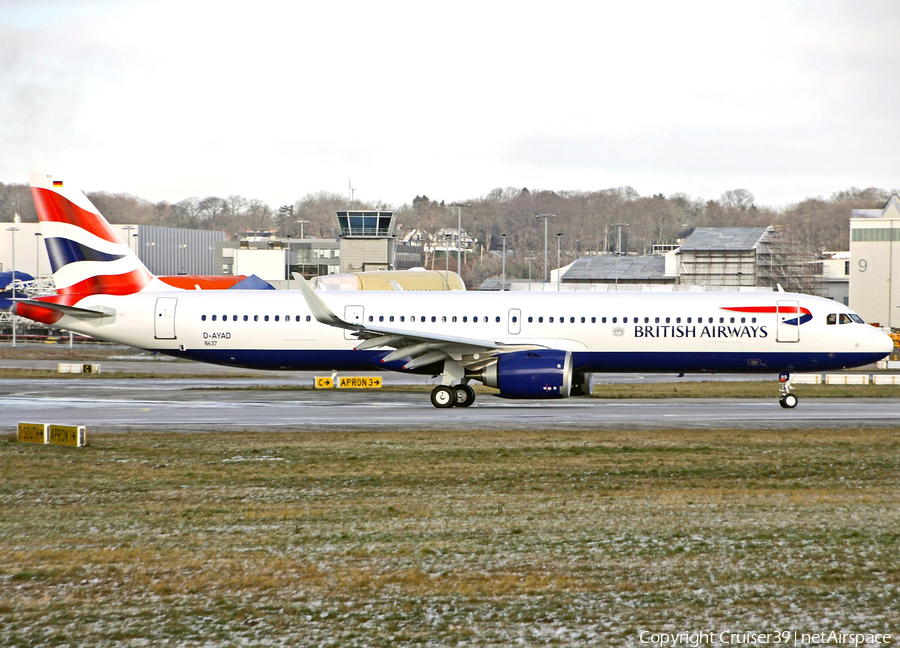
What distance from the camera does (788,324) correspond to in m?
31.1

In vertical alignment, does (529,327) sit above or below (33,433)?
above

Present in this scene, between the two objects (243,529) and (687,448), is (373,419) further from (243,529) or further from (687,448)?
(243,529)

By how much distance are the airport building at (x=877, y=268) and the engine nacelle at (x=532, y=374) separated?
248 feet

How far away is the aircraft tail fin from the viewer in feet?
110

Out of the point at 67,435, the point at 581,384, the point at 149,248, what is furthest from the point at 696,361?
the point at 149,248

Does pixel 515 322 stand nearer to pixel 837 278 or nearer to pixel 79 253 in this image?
pixel 79 253

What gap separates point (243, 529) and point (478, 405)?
1930 cm

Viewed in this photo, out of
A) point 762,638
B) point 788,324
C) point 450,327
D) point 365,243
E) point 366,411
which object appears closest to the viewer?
point 762,638

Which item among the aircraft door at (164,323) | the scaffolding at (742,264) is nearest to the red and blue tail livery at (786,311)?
the aircraft door at (164,323)

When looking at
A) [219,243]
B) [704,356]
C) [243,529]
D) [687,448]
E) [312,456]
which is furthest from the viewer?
[219,243]

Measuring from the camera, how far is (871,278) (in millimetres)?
95312

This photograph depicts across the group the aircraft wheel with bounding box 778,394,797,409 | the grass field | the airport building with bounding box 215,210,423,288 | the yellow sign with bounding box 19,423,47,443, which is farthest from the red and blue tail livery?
the airport building with bounding box 215,210,423,288

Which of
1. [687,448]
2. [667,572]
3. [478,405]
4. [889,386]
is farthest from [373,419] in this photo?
[889,386]

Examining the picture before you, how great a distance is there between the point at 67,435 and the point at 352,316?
1273 centimetres
